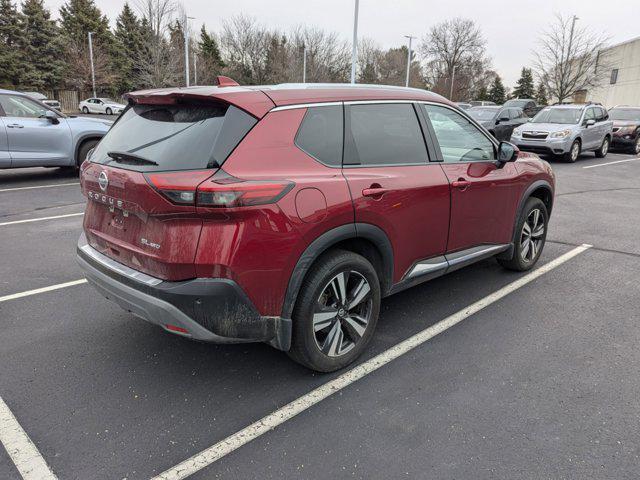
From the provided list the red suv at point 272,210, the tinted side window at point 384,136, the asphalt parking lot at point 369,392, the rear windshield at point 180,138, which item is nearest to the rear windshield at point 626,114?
the asphalt parking lot at point 369,392

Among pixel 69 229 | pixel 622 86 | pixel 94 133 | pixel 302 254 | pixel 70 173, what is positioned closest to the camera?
pixel 302 254

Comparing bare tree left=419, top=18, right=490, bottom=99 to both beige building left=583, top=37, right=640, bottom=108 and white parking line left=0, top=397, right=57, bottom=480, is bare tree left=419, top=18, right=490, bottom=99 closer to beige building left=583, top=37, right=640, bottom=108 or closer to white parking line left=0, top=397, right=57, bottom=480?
beige building left=583, top=37, right=640, bottom=108

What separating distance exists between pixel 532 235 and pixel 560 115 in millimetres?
12198

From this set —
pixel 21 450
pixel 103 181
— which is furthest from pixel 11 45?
pixel 21 450

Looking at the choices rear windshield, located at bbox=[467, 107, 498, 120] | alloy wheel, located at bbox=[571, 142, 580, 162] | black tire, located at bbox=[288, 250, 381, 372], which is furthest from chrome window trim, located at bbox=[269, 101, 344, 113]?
rear windshield, located at bbox=[467, 107, 498, 120]

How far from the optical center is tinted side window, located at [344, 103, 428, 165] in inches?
126

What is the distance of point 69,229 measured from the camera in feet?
21.1

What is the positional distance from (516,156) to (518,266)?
1.16 meters

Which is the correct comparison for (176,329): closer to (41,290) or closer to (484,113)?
(41,290)

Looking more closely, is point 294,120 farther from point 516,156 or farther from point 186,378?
point 516,156

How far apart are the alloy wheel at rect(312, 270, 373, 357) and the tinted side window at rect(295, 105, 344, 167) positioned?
729 mm

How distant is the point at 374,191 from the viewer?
3113 mm

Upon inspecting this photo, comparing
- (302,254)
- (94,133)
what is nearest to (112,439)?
(302,254)

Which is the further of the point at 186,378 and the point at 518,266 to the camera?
the point at 518,266
